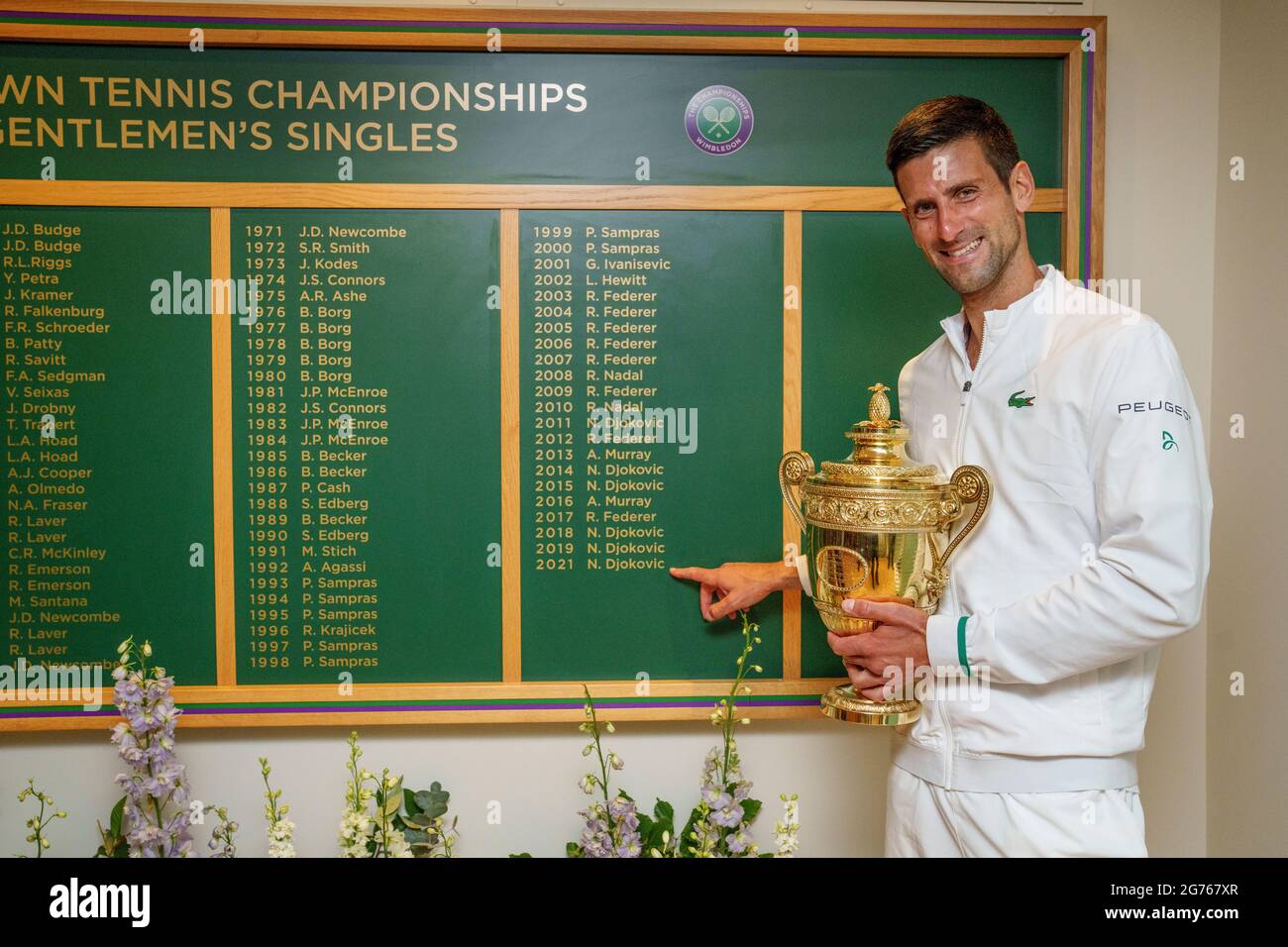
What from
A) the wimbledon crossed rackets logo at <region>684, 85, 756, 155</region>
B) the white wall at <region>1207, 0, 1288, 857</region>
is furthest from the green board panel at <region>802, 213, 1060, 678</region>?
the white wall at <region>1207, 0, 1288, 857</region>

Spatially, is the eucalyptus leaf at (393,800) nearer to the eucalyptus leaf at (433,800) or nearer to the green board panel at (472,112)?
the eucalyptus leaf at (433,800)

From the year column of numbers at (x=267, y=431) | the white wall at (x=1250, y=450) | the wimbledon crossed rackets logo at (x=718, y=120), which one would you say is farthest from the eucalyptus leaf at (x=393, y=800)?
the white wall at (x=1250, y=450)

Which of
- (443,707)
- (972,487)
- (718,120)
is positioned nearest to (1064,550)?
(972,487)

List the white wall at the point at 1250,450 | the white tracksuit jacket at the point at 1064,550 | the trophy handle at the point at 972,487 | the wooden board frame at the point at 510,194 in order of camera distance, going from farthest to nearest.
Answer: the wooden board frame at the point at 510,194 → the white wall at the point at 1250,450 → the trophy handle at the point at 972,487 → the white tracksuit jacket at the point at 1064,550

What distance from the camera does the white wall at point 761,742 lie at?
193 cm

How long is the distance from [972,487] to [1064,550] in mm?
176

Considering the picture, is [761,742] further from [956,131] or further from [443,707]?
[956,131]

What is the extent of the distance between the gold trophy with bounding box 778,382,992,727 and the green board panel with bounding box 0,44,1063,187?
Result: 803mm

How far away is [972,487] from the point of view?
1.34 m

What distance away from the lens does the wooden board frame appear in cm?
185

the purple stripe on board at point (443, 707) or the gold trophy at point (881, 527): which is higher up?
the gold trophy at point (881, 527)

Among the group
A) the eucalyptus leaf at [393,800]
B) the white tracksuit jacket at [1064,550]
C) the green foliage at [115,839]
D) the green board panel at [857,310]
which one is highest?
the green board panel at [857,310]

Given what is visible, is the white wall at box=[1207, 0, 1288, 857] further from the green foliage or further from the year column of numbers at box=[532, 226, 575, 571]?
the green foliage

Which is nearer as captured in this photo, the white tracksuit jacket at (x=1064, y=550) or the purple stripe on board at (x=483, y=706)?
the white tracksuit jacket at (x=1064, y=550)
